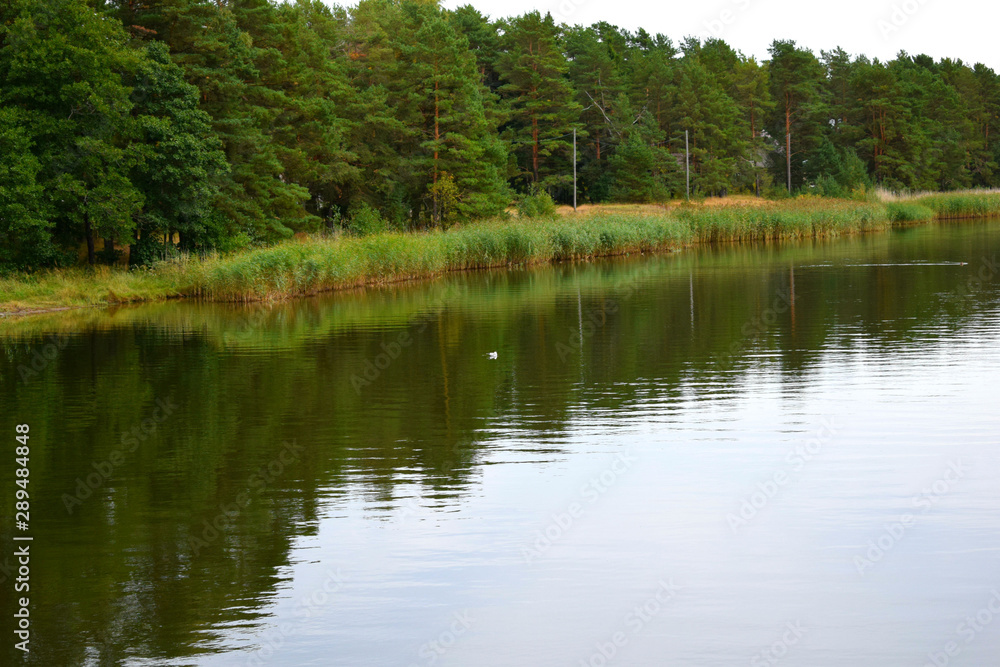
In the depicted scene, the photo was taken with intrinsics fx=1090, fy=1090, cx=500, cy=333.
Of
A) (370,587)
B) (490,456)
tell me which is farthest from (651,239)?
(370,587)

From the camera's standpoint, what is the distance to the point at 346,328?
87.6 feet

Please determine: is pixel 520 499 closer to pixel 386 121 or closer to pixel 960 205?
pixel 386 121

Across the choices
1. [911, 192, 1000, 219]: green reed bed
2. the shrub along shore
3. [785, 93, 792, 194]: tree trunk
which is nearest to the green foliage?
the shrub along shore

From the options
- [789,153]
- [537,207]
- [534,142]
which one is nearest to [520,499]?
[537,207]

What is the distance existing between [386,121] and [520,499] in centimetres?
5007

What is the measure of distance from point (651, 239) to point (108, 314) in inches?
1196

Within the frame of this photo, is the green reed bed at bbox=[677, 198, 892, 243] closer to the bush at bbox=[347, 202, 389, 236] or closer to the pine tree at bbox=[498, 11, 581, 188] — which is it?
the bush at bbox=[347, 202, 389, 236]

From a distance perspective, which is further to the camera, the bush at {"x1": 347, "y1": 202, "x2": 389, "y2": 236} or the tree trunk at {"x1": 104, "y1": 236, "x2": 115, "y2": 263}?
the bush at {"x1": 347, "y1": 202, "x2": 389, "y2": 236}

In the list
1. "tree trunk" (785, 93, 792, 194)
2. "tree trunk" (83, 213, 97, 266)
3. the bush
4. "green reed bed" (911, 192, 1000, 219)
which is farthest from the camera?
"tree trunk" (785, 93, 792, 194)

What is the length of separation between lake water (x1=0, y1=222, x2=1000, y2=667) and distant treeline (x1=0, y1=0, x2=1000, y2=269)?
15.3m

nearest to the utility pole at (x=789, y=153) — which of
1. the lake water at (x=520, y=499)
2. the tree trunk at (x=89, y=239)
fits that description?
the tree trunk at (x=89, y=239)

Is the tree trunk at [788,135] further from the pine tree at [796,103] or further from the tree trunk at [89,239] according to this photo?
the tree trunk at [89,239]

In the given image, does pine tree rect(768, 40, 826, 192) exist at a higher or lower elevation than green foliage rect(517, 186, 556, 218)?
higher

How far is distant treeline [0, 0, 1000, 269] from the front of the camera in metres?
36.2
